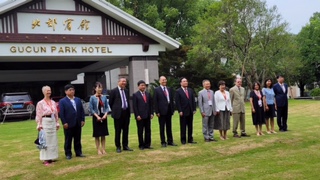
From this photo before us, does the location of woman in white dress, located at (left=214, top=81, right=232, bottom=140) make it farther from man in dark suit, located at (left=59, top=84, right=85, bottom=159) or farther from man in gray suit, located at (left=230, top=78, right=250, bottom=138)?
man in dark suit, located at (left=59, top=84, right=85, bottom=159)

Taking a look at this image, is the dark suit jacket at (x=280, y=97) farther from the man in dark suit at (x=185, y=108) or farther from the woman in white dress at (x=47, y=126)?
the woman in white dress at (x=47, y=126)

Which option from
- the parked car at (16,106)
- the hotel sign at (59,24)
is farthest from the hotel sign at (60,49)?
the parked car at (16,106)

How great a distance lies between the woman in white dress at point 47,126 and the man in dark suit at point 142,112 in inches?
76.0

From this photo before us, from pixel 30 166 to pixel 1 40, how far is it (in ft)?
39.5

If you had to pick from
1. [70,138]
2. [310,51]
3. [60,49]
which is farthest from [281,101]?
[310,51]

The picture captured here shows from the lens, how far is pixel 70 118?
7.95 metres

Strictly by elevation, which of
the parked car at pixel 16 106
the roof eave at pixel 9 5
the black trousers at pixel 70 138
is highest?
the roof eave at pixel 9 5

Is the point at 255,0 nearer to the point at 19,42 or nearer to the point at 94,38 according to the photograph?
the point at 94,38

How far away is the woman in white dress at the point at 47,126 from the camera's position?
24.9 feet

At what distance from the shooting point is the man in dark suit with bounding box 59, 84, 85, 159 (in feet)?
26.0

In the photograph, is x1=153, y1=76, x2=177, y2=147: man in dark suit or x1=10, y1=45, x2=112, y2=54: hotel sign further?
x1=10, y1=45, x2=112, y2=54: hotel sign

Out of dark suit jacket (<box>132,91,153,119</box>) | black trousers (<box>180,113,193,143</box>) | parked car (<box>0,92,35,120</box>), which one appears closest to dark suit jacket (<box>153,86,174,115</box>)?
dark suit jacket (<box>132,91,153,119</box>)

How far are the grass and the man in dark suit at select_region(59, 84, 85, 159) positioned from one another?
1.07 feet

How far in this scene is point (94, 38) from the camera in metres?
19.8
